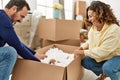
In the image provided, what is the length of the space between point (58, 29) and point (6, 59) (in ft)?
3.99

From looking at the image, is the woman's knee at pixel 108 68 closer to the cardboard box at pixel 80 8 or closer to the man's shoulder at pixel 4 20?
the man's shoulder at pixel 4 20

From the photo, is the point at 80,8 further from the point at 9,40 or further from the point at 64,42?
the point at 9,40

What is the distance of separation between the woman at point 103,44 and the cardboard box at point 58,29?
0.72m

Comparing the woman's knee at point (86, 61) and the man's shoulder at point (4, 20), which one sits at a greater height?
the man's shoulder at point (4, 20)

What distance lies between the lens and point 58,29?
2.61m

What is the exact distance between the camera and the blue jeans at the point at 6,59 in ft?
4.84

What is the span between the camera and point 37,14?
2.71 m

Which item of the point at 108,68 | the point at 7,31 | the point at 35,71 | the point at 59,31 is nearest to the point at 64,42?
the point at 59,31

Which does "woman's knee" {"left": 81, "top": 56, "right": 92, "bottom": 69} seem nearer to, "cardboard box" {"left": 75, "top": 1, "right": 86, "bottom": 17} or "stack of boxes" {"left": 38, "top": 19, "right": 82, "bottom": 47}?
"stack of boxes" {"left": 38, "top": 19, "right": 82, "bottom": 47}

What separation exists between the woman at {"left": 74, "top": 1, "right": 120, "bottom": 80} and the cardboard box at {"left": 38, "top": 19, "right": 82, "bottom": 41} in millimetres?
724

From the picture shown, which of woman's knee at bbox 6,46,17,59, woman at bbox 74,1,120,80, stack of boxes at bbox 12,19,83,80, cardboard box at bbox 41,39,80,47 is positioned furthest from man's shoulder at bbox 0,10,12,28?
cardboard box at bbox 41,39,80,47

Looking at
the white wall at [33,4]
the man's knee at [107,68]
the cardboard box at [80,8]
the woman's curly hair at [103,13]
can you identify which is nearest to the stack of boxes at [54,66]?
the man's knee at [107,68]

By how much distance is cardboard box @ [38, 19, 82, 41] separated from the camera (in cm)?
260

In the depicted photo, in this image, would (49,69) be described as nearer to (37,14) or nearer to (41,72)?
(41,72)
